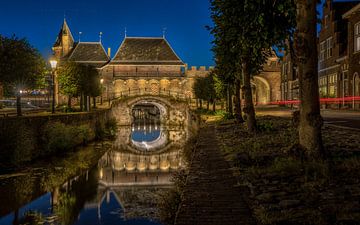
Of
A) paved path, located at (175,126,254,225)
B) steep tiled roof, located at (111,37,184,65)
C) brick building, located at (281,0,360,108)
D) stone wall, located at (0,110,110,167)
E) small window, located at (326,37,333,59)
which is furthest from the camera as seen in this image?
steep tiled roof, located at (111,37,184,65)

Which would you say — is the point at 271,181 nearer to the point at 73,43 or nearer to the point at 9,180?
the point at 9,180

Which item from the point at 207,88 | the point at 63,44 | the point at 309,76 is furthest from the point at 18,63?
the point at 63,44

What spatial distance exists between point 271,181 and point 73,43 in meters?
74.7

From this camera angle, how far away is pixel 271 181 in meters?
6.51

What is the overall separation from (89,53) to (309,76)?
62.9 meters

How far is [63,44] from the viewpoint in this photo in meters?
73.1

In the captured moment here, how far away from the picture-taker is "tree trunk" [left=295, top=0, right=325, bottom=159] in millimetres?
7492

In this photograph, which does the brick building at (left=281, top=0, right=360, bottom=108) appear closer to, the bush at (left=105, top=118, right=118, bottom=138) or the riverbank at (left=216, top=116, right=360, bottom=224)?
the bush at (left=105, top=118, right=118, bottom=138)

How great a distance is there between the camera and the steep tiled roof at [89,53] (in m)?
65.8

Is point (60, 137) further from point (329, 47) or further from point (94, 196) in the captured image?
point (329, 47)

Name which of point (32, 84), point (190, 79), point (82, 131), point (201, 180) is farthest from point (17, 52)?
point (190, 79)

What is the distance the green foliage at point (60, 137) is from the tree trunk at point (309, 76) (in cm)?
1465

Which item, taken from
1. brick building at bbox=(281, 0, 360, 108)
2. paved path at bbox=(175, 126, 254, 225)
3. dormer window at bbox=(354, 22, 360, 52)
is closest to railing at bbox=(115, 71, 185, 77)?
brick building at bbox=(281, 0, 360, 108)

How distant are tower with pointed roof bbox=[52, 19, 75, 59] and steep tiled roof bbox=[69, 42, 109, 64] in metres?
5.95
